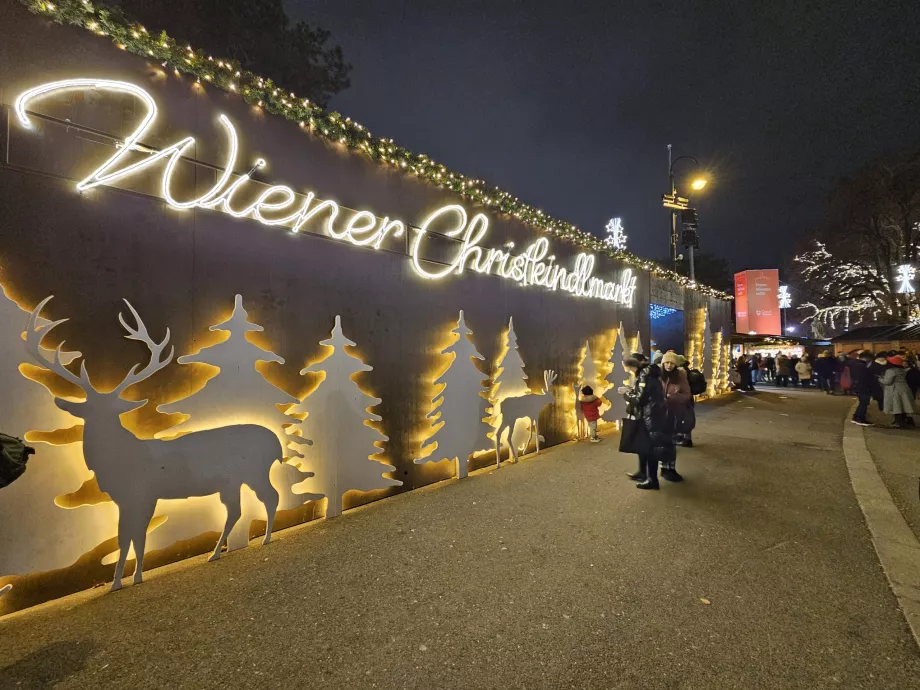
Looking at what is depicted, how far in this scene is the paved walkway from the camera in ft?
7.29

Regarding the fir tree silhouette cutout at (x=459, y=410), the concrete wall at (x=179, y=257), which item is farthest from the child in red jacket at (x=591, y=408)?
the concrete wall at (x=179, y=257)

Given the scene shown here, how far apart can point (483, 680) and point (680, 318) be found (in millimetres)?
15622

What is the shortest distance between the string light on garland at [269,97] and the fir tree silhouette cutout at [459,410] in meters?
2.28

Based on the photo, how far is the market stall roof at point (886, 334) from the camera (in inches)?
752

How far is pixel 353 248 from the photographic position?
5.21 meters

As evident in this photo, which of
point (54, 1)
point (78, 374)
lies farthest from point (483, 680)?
point (54, 1)

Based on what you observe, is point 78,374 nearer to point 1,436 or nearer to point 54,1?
point 1,436

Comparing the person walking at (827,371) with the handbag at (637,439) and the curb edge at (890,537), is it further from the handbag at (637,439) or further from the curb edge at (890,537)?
the handbag at (637,439)

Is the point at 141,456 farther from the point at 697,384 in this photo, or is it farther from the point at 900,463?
the point at 900,463

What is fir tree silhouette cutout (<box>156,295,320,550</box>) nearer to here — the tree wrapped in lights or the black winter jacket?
the black winter jacket

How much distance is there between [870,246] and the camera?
72.3 ft

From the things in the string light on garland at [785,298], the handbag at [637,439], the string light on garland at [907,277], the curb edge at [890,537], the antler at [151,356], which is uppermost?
the string light on garland at [785,298]

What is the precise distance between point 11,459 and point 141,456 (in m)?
1.39

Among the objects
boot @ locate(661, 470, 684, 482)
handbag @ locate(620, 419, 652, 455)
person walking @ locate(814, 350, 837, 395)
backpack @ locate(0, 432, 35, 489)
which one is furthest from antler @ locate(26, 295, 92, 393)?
person walking @ locate(814, 350, 837, 395)
